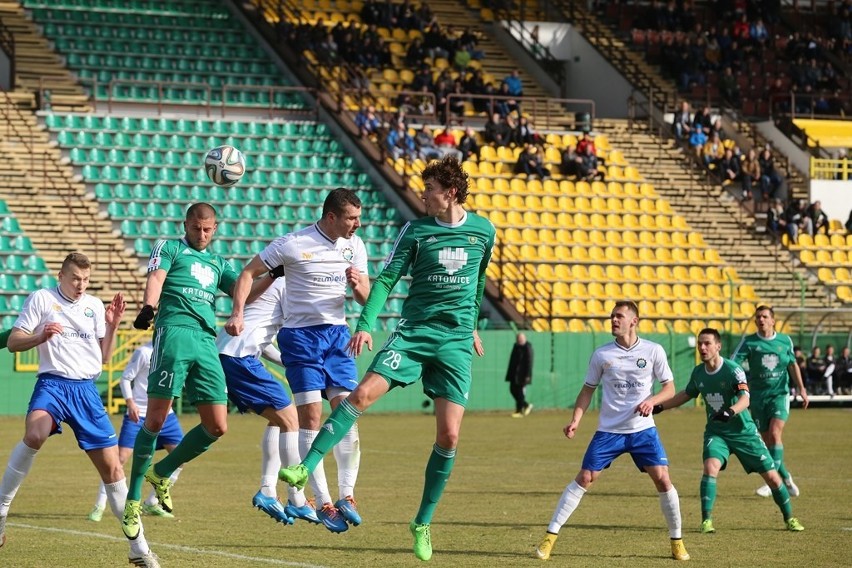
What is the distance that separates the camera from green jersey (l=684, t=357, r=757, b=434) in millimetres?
13859

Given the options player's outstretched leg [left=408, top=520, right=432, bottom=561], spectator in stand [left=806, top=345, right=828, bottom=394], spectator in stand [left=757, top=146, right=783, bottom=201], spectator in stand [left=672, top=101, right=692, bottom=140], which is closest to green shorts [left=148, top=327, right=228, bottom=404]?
player's outstretched leg [left=408, top=520, right=432, bottom=561]

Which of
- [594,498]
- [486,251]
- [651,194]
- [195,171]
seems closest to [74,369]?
[486,251]

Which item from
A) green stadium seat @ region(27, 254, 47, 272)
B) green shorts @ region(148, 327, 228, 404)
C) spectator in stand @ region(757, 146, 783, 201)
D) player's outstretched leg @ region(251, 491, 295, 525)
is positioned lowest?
green stadium seat @ region(27, 254, 47, 272)

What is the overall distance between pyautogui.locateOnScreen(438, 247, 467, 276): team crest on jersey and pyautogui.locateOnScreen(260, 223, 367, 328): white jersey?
1.35m

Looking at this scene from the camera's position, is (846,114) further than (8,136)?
Yes

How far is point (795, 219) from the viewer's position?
4059 cm

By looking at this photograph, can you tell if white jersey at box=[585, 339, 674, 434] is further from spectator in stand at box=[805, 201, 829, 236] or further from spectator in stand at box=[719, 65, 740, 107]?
spectator in stand at box=[719, 65, 740, 107]

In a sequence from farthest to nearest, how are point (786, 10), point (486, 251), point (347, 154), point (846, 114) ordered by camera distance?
1. point (786, 10)
2. point (846, 114)
3. point (347, 154)
4. point (486, 251)

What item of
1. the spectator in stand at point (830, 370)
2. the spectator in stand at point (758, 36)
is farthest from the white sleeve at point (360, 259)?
the spectator in stand at point (758, 36)

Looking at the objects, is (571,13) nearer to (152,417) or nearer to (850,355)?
(850,355)

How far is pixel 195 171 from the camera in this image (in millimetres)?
35531

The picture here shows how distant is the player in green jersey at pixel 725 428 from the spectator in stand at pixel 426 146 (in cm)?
2337

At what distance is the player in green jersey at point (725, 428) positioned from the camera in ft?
44.1

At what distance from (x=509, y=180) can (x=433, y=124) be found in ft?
8.50
